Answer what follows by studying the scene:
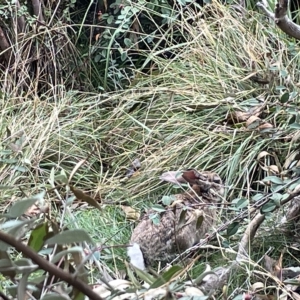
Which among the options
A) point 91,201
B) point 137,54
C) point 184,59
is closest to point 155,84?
point 184,59

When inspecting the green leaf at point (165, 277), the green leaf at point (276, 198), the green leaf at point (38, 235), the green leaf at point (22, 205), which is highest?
the green leaf at point (22, 205)

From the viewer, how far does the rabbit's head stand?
86.4 inches

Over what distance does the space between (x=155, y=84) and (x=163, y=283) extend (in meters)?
2.51

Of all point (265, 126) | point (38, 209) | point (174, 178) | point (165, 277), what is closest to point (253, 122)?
point (265, 126)

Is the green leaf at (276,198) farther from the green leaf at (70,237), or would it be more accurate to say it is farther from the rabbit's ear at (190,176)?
the green leaf at (70,237)

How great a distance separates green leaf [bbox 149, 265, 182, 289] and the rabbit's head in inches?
48.3

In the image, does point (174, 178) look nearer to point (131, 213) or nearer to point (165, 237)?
point (165, 237)

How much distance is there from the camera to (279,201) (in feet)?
5.72

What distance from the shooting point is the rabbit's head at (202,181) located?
220 centimetres

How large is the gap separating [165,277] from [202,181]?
4.61 feet

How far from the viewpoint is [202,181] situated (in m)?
2.30

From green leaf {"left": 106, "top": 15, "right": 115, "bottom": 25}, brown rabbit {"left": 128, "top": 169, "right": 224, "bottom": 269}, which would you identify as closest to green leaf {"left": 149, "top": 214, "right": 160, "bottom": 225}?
brown rabbit {"left": 128, "top": 169, "right": 224, "bottom": 269}

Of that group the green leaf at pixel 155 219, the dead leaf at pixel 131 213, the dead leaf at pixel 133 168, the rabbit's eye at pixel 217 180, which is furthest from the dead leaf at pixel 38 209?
the dead leaf at pixel 133 168

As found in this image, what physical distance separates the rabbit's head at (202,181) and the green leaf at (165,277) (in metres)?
1.23
